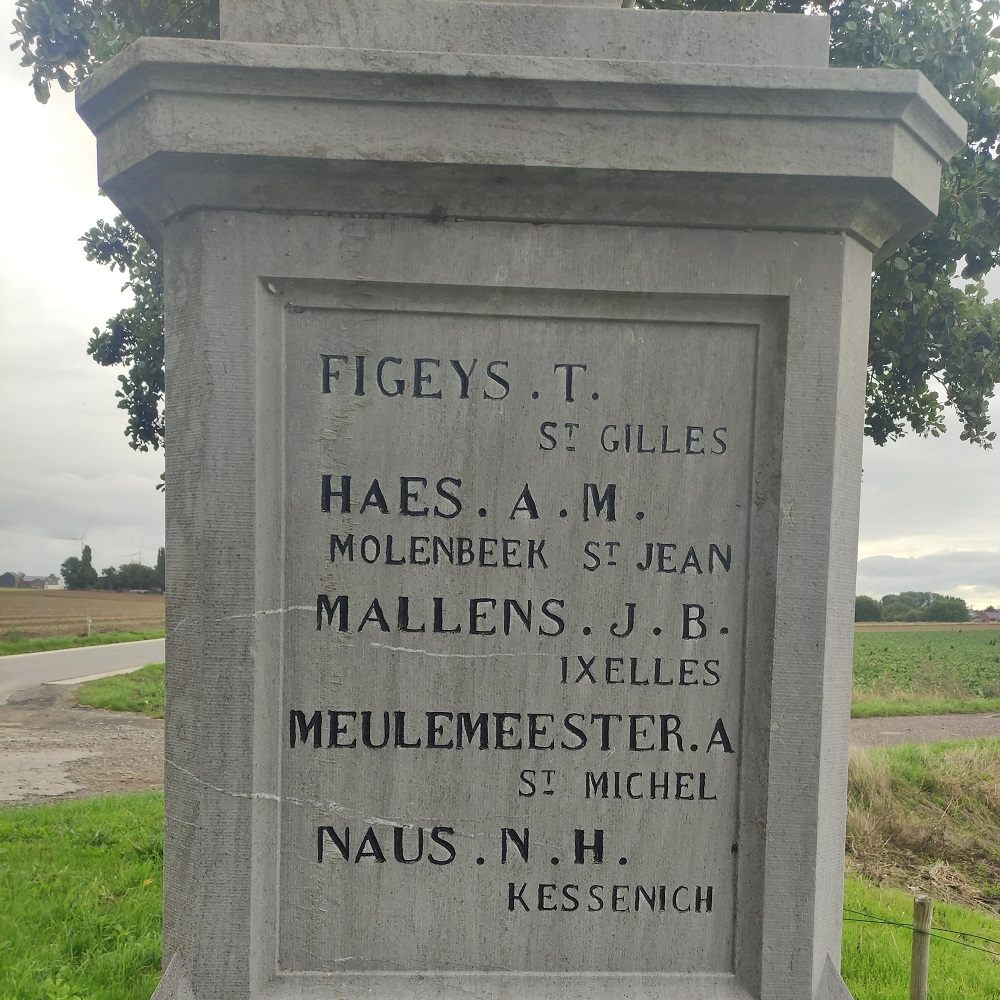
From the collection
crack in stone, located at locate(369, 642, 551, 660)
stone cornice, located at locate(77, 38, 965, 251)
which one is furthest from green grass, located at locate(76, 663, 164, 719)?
stone cornice, located at locate(77, 38, 965, 251)

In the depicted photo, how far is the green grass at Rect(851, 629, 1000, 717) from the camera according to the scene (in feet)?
53.2

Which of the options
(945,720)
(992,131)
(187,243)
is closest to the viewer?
(187,243)

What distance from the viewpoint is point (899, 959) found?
3932 mm

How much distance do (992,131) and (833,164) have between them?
440cm

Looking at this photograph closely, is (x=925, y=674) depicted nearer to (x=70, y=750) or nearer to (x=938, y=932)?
(x=938, y=932)

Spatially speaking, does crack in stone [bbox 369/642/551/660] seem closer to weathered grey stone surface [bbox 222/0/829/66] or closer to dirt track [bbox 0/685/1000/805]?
weathered grey stone surface [bbox 222/0/829/66]

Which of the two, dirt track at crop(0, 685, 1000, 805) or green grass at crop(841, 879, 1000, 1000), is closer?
green grass at crop(841, 879, 1000, 1000)

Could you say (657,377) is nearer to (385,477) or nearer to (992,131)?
(385,477)

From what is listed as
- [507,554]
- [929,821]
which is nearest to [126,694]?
[929,821]

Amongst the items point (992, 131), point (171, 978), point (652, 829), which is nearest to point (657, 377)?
point (652, 829)

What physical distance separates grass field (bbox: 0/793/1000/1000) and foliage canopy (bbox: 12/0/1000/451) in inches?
116

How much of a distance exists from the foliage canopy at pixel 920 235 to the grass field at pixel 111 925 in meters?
2.96

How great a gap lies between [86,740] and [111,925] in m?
8.49

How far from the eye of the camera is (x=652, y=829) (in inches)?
85.8
